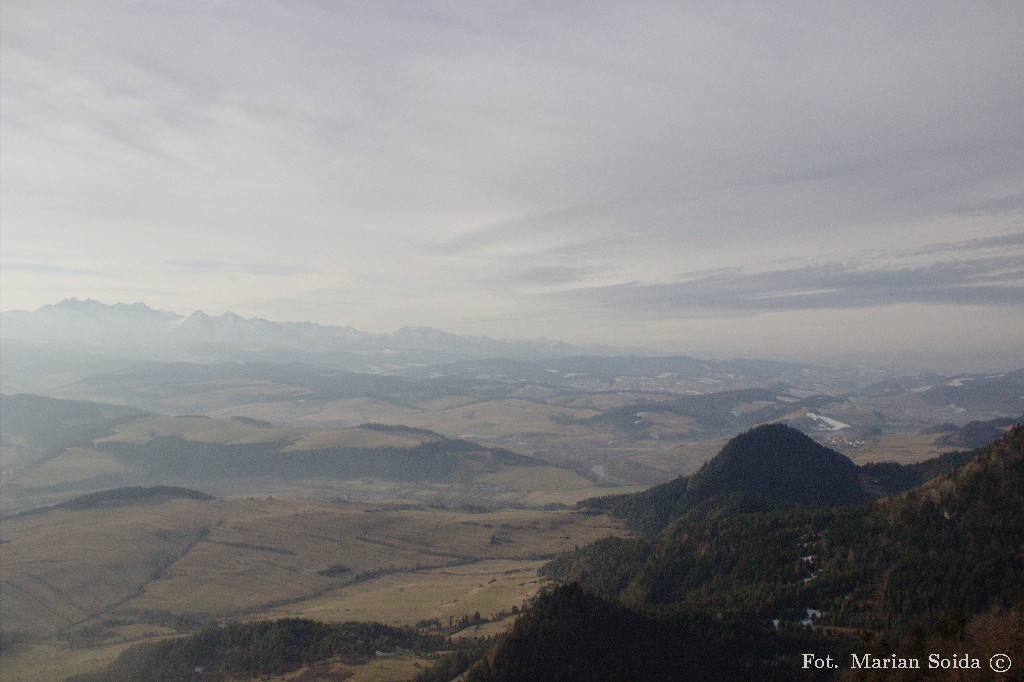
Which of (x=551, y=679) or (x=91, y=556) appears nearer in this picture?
(x=551, y=679)

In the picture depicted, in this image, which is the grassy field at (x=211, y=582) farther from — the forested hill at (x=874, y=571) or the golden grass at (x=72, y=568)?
the forested hill at (x=874, y=571)

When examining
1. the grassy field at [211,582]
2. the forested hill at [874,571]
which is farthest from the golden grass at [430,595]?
the forested hill at [874,571]

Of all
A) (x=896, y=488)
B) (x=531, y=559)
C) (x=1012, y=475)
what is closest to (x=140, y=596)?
(x=531, y=559)

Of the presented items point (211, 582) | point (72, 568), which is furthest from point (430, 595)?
point (72, 568)

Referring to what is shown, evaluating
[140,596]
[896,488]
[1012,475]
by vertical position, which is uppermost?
[1012,475]

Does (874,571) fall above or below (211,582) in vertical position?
above

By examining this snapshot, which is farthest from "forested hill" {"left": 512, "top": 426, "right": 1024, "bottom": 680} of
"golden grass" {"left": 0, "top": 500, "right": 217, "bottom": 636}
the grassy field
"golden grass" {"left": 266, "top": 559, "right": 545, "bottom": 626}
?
"golden grass" {"left": 0, "top": 500, "right": 217, "bottom": 636}

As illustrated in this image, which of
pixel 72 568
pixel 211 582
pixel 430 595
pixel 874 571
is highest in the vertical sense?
pixel 874 571

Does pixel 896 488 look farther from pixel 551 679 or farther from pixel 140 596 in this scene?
pixel 140 596

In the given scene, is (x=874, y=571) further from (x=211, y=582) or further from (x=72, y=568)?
(x=72, y=568)
